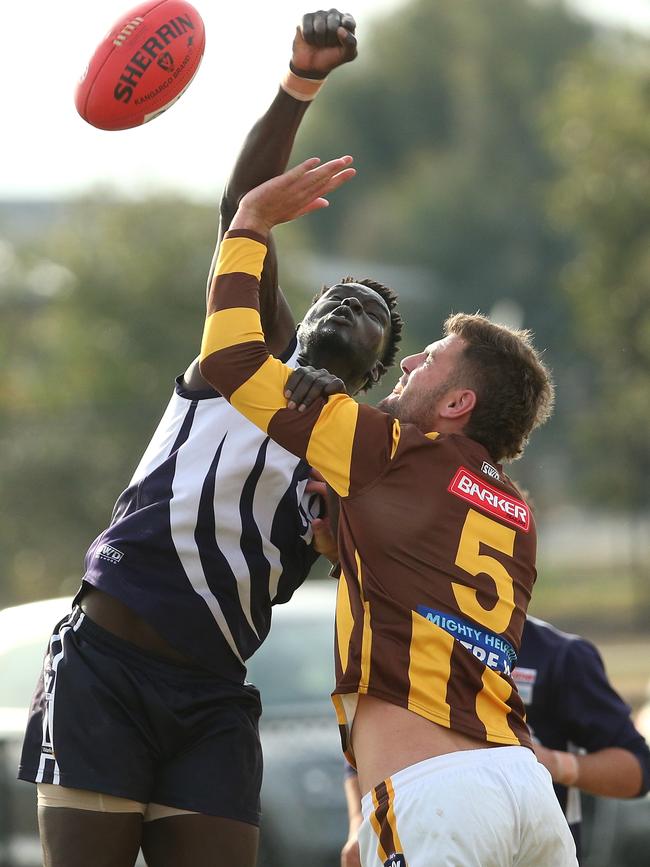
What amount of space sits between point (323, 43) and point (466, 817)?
2.17 m

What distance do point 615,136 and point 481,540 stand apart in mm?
20273

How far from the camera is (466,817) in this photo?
11.1 feet

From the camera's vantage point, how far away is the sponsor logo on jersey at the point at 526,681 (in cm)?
476

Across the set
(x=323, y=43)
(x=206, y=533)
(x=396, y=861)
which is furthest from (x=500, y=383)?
(x=396, y=861)

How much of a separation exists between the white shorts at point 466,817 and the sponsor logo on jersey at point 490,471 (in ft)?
2.39

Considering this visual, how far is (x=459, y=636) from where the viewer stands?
141 inches

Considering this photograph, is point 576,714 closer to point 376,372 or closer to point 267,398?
point 376,372

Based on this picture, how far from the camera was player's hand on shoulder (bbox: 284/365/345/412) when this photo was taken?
3.66 m

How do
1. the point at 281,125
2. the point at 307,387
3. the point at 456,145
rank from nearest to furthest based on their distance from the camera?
1. the point at 307,387
2. the point at 281,125
3. the point at 456,145

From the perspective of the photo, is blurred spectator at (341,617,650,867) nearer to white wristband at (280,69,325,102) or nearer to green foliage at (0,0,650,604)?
white wristband at (280,69,325,102)

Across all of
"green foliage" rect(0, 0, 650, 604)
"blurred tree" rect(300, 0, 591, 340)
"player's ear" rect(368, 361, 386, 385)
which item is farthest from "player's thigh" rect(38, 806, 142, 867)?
"blurred tree" rect(300, 0, 591, 340)

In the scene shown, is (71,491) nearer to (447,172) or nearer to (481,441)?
(481,441)

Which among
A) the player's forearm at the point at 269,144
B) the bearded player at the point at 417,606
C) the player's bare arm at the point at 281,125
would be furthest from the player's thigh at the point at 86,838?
the player's forearm at the point at 269,144

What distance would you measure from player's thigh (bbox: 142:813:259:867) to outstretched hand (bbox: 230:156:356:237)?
5.61ft
